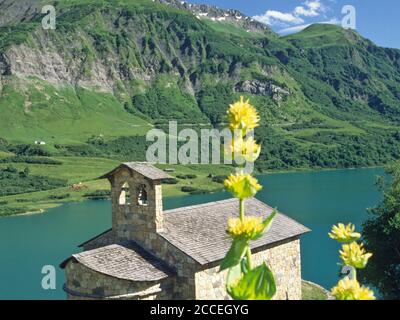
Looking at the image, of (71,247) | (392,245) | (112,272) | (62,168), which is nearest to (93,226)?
(71,247)

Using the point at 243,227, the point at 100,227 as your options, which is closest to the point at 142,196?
the point at 243,227

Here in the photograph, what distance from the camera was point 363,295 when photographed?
4.50m

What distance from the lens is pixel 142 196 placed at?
2681 centimetres

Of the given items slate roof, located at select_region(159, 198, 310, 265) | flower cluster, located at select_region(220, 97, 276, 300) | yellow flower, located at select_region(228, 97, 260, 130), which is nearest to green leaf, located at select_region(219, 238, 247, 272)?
flower cluster, located at select_region(220, 97, 276, 300)

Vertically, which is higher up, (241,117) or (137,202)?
(241,117)

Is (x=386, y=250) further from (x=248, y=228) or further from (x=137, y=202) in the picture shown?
(x=248, y=228)

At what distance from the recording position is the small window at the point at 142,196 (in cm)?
2641

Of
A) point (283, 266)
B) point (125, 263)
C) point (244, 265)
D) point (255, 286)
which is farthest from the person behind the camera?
point (283, 266)

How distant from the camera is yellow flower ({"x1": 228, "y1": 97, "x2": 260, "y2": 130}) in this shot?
4.66 m

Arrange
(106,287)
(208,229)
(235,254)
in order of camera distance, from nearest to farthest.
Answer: (235,254) → (106,287) → (208,229)

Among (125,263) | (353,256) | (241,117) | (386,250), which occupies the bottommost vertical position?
(386,250)

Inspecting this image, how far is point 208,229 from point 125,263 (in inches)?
194
